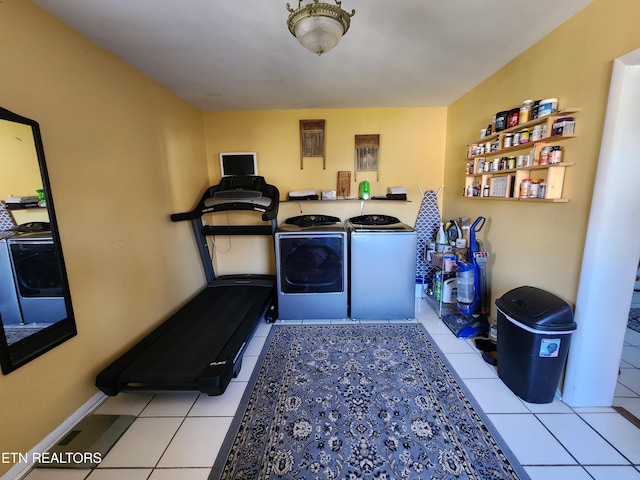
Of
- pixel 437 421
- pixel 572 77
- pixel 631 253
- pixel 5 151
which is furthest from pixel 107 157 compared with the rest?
pixel 631 253

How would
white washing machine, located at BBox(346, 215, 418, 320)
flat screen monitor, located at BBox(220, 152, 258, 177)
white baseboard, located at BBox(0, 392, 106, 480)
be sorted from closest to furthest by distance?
white baseboard, located at BBox(0, 392, 106, 480)
white washing machine, located at BBox(346, 215, 418, 320)
flat screen monitor, located at BBox(220, 152, 258, 177)

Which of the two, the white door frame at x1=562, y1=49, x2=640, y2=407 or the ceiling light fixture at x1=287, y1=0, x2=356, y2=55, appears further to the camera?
the white door frame at x1=562, y1=49, x2=640, y2=407

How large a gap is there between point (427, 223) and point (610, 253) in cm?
196

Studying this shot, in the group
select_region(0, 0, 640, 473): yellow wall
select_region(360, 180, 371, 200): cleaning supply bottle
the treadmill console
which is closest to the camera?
select_region(0, 0, 640, 473): yellow wall

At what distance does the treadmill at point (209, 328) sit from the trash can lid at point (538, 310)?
1910mm

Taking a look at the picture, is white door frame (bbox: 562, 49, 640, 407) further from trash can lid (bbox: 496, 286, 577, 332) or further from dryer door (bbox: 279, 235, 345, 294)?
dryer door (bbox: 279, 235, 345, 294)

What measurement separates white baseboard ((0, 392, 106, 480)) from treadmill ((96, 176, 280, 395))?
6.5 inches

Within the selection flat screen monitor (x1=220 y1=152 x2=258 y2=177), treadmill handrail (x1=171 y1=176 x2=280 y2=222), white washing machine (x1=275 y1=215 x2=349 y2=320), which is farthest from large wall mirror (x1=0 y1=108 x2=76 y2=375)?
flat screen monitor (x1=220 y1=152 x2=258 y2=177)

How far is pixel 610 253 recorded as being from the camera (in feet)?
4.78

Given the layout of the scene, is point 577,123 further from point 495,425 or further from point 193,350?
point 193,350

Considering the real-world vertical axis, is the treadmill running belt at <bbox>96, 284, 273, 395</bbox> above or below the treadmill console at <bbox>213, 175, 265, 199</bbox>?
below

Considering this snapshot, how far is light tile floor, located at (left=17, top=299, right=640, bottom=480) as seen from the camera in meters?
1.30

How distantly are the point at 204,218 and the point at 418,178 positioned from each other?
280 cm

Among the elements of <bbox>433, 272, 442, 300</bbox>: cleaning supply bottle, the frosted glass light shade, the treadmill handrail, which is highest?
the frosted glass light shade
